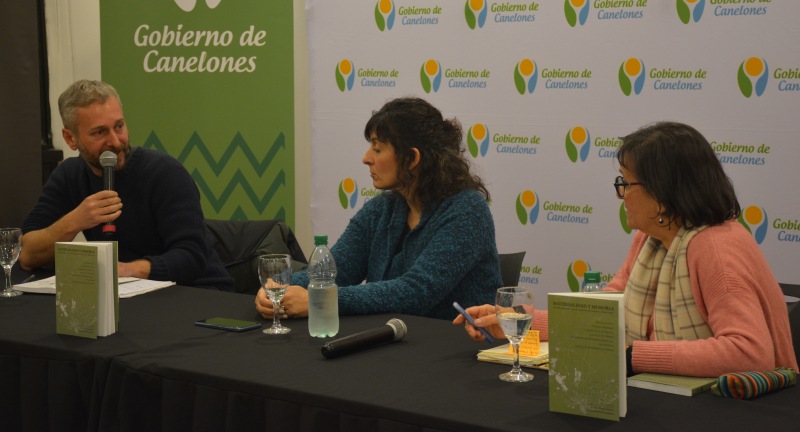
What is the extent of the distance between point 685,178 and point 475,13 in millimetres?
2464

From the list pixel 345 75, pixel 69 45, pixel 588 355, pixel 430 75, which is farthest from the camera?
pixel 69 45

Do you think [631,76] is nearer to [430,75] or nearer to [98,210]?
[430,75]

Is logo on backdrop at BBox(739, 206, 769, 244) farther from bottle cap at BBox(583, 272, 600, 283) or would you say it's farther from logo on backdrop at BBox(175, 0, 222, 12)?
logo on backdrop at BBox(175, 0, 222, 12)

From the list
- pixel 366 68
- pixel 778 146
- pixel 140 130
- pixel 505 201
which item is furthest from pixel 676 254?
pixel 140 130

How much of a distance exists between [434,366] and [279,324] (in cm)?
50

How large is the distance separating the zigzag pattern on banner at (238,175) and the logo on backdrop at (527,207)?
4.71 ft

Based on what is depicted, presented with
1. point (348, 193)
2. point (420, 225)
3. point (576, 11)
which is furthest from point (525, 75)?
point (420, 225)

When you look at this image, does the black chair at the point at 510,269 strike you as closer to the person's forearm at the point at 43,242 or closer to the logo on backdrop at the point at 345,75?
the person's forearm at the point at 43,242

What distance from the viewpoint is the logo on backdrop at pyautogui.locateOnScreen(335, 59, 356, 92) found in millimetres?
4586

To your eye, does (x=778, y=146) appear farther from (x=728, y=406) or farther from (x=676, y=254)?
(x=728, y=406)

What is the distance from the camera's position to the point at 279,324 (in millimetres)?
2150

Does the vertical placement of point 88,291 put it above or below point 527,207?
below

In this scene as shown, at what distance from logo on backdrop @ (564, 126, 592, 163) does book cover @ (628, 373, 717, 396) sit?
2.37 m

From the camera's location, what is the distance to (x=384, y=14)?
4461 mm
